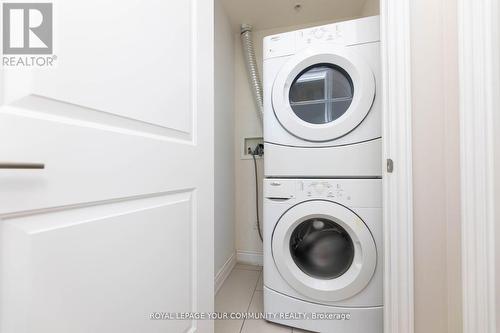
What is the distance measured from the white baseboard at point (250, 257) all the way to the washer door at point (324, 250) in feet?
2.58

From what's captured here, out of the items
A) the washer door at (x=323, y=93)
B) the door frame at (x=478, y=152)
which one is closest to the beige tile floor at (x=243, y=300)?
the door frame at (x=478, y=152)

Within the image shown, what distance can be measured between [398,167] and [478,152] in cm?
24

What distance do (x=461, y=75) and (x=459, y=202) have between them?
16.8 inches

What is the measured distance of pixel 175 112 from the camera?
692mm

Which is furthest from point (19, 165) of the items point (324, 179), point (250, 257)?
point (250, 257)

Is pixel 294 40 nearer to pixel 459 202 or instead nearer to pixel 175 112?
pixel 175 112

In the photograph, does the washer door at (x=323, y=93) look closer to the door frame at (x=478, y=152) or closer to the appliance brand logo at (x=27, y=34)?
the door frame at (x=478, y=152)

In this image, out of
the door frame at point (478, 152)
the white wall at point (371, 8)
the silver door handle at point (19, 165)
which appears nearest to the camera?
the silver door handle at point (19, 165)

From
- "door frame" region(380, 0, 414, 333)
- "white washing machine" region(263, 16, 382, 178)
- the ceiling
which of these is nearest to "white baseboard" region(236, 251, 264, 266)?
"white washing machine" region(263, 16, 382, 178)

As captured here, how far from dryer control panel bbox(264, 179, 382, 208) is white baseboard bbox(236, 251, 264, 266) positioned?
95 cm

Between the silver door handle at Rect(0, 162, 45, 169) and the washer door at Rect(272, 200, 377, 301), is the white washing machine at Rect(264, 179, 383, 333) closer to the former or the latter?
the washer door at Rect(272, 200, 377, 301)

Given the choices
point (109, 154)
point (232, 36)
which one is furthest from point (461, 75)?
point (232, 36)

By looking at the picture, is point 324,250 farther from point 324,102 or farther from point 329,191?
point 324,102

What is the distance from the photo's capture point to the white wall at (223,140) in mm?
1579
